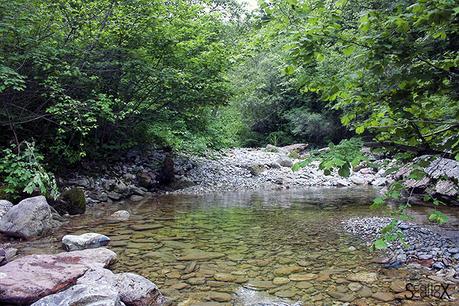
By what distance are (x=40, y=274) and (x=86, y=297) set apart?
3.37 ft

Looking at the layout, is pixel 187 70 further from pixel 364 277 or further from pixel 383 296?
pixel 383 296

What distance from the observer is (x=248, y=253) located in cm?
552

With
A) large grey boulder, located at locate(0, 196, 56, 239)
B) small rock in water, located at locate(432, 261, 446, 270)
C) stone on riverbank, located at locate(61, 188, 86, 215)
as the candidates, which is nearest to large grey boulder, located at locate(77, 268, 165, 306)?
large grey boulder, located at locate(0, 196, 56, 239)

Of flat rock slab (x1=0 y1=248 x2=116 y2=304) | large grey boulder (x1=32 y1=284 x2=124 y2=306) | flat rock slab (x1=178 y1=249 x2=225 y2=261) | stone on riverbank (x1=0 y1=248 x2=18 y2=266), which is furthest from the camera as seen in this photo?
flat rock slab (x1=178 y1=249 x2=225 y2=261)

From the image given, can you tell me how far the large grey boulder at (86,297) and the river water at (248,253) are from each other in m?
0.72

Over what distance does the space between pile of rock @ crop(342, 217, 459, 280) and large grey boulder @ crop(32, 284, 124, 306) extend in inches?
126

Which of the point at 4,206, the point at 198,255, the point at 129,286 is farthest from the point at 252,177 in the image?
the point at 129,286

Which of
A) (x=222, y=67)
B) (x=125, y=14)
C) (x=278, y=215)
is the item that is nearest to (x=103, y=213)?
(x=278, y=215)

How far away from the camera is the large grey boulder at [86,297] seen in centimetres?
332

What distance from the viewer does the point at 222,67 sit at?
38.1ft

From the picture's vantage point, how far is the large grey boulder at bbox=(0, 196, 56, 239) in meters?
6.03

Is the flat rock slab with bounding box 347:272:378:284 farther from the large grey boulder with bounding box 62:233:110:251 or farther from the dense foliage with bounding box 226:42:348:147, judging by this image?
the dense foliage with bounding box 226:42:348:147

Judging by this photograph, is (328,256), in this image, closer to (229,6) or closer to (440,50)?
(440,50)

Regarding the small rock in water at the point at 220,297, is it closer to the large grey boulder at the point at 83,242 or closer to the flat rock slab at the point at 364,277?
the flat rock slab at the point at 364,277
